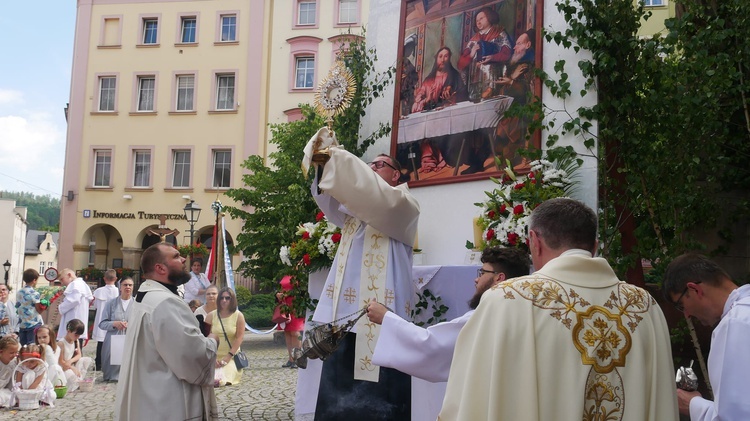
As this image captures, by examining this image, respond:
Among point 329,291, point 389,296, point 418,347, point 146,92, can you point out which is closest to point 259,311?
point 146,92

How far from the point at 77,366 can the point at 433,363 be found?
Answer: 395 inches

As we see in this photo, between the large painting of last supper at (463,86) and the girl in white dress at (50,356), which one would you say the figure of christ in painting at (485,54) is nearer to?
the large painting of last supper at (463,86)

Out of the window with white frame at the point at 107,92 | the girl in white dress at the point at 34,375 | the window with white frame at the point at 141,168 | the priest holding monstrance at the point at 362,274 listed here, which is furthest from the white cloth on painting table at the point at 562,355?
the window with white frame at the point at 107,92

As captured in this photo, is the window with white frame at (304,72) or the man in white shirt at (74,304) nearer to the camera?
the man in white shirt at (74,304)

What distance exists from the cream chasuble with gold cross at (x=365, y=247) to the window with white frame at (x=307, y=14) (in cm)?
2647

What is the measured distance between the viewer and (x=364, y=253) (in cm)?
540

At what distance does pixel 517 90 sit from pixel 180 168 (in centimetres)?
2618

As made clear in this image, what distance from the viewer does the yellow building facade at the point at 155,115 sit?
30500 millimetres

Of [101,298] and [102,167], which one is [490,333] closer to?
[101,298]

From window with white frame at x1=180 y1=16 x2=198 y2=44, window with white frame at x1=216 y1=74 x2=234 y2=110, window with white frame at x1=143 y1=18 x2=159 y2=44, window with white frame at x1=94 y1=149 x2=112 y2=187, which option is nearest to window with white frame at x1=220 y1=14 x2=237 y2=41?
window with white frame at x1=180 y1=16 x2=198 y2=44

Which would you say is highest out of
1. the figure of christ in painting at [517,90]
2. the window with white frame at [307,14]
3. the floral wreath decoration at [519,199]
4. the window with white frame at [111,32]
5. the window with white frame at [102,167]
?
the window with white frame at [307,14]

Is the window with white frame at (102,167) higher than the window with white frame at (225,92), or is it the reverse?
the window with white frame at (225,92)

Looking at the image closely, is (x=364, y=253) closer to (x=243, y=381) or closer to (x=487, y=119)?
(x=487, y=119)

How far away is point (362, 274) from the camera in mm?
5355
